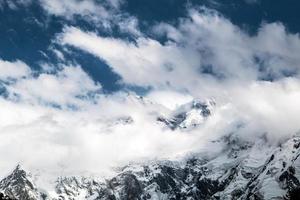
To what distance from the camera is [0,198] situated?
18425cm

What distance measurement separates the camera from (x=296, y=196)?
147125 millimetres

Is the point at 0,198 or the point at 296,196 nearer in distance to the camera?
the point at 296,196

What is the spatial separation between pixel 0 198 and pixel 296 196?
85.1 m
